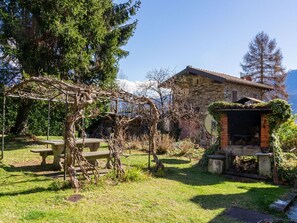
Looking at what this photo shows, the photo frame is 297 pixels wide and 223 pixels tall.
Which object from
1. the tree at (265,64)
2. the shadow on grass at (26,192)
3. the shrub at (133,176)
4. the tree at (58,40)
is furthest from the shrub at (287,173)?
the tree at (265,64)

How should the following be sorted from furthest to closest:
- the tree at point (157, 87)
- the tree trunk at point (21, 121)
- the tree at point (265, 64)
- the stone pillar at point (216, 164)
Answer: the tree at point (265, 64) < the tree at point (157, 87) < the tree trunk at point (21, 121) < the stone pillar at point (216, 164)

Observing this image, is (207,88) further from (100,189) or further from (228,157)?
(100,189)

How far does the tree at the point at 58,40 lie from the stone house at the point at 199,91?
18.8ft

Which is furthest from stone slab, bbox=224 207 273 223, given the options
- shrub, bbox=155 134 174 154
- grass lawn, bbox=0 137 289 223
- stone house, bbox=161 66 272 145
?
stone house, bbox=161 66 272 145

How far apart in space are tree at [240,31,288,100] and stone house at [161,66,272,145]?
1033 centimetres

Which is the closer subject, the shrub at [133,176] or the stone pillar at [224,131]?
the shrub at [133,176]

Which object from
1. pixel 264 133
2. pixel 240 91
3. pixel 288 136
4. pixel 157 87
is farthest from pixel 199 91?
pixel 264 133

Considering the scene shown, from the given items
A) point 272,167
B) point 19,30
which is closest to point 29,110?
point 19,30

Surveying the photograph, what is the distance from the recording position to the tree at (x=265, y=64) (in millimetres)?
27953

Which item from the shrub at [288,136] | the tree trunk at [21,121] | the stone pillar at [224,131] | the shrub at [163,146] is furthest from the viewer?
the tree trunk at [21,121]

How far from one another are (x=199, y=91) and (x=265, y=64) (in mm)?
14794

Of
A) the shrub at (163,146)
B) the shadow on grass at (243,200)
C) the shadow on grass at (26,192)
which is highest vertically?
the shrub at (163,146)

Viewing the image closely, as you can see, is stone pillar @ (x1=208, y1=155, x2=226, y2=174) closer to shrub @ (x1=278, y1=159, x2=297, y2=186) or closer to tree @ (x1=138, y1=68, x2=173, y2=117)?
shrub @ (x1=278, y1=159, x2=297, y2=186)

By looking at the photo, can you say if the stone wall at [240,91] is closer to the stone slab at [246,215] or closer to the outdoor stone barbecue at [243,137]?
the outdoor stone barbecue at [243,137]
